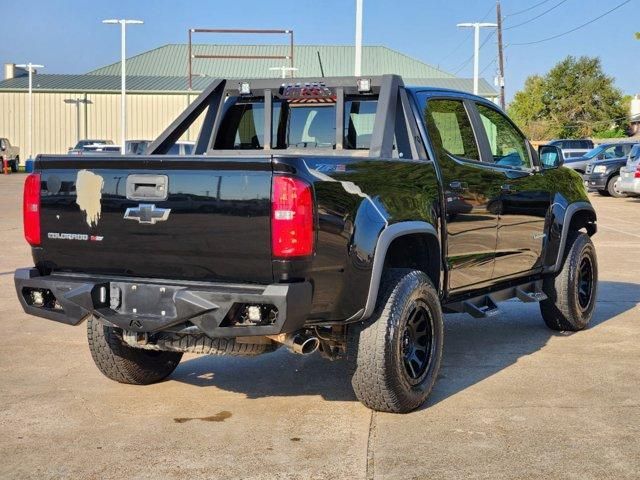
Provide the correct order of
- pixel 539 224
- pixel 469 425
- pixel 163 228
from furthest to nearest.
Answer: pixel 539 224, pixel 469 425, pixel 163 228

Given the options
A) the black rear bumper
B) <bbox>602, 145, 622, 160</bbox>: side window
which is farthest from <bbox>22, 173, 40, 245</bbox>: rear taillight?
<bbox>602, 145, 622, 160</bbox>: side window

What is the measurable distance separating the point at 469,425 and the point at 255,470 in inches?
52.7

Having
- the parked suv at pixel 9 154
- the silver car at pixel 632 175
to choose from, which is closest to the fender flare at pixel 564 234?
the silver car at pixel 632 175

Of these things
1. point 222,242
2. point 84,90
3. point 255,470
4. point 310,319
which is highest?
point 84,90

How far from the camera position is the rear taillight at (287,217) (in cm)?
483

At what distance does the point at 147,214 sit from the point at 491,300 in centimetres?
290

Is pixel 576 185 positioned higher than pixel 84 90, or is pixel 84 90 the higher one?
pixel 84 90

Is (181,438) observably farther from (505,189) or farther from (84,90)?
(84,90)

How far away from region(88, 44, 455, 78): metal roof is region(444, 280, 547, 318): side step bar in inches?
2942

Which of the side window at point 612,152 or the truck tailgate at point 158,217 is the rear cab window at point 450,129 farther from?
the side window at point 612,152

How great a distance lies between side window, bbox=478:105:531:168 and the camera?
7422 mm

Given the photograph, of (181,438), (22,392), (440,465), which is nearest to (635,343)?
(440,465)

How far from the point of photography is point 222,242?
16.3 feet

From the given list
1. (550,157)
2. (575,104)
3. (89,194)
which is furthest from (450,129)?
(575,104)
